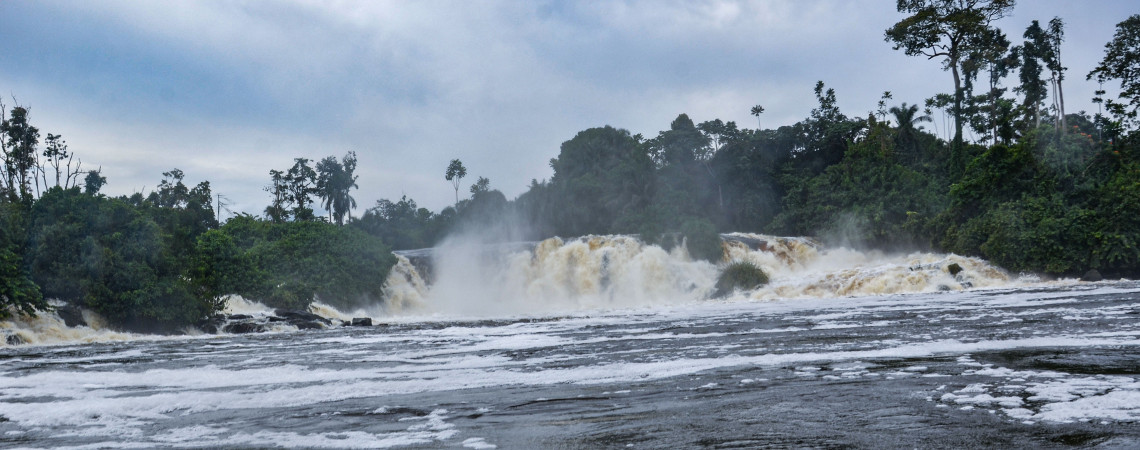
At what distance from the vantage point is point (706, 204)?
196ft

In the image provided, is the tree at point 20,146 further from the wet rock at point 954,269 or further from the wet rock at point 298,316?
the wet rock at point 954,269

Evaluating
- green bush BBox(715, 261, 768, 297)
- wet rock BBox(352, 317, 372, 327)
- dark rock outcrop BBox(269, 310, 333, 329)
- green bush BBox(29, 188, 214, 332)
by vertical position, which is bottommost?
wet rock BBox(352, 317, 372, 327)

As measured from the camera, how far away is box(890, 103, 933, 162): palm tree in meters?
55.4

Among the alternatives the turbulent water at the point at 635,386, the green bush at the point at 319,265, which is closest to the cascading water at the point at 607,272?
the green bush at the point at 319,265

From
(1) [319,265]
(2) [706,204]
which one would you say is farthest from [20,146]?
(2) [706,204]

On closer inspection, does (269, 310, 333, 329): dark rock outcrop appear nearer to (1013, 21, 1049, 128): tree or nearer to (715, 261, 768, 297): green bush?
(715, 261, 768, 297): green bush

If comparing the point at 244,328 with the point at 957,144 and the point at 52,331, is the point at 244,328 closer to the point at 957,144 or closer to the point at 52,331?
the point at 52,331

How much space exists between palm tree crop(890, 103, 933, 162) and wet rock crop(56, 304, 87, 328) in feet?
164

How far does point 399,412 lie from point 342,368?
484cm

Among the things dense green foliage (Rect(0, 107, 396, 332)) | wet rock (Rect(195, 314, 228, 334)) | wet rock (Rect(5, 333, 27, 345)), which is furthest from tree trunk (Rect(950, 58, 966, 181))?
wet rock (Rect(5, 333, 27, 345))

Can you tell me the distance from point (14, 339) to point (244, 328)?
640 cm

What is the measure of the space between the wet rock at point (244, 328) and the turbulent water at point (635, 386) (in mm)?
6628

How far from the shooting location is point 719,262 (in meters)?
40.4

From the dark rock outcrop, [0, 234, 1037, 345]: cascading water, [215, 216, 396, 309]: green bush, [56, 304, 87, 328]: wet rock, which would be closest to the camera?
[56, 304, 87, 328]: wet rock
